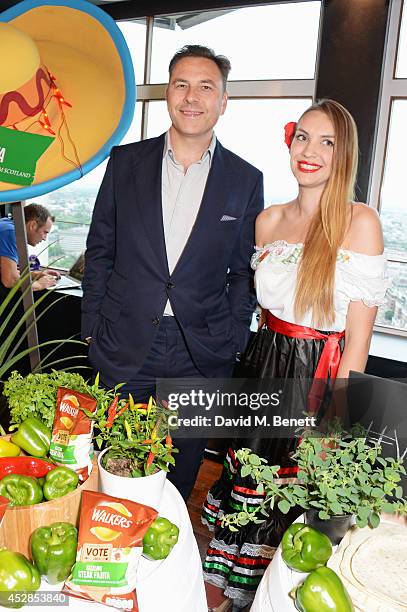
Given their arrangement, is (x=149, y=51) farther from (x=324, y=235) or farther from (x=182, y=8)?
(x=324, y=235)

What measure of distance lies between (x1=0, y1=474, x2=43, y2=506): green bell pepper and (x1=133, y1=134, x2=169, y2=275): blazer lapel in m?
1.10

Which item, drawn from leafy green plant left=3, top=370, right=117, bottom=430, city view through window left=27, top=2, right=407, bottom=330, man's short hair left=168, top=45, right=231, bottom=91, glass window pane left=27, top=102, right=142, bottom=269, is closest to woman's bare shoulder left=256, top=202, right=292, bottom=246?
man's short hair left=168, top=45, right=231, bottom=91

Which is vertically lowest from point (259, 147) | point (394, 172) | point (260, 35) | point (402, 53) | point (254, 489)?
point (254, 489)

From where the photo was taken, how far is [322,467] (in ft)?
3.27

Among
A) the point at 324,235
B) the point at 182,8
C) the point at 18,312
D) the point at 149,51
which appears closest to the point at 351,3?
the point at 182,8

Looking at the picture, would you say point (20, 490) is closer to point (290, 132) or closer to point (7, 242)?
point (290, 132)

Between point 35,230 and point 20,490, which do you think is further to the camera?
point 35,230

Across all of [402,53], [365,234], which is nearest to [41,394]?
[365,234]

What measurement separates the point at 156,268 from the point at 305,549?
1.26 m

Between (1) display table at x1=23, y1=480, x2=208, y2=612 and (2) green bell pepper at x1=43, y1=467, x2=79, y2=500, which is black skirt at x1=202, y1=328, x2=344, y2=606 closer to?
(1) display table at x1=23, y1=480, x2=208, y2=612

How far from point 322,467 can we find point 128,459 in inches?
14.7

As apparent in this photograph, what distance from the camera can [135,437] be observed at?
1.14 m

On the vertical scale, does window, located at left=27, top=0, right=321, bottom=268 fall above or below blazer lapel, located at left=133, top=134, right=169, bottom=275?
above

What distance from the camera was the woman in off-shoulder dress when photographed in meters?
1.78
